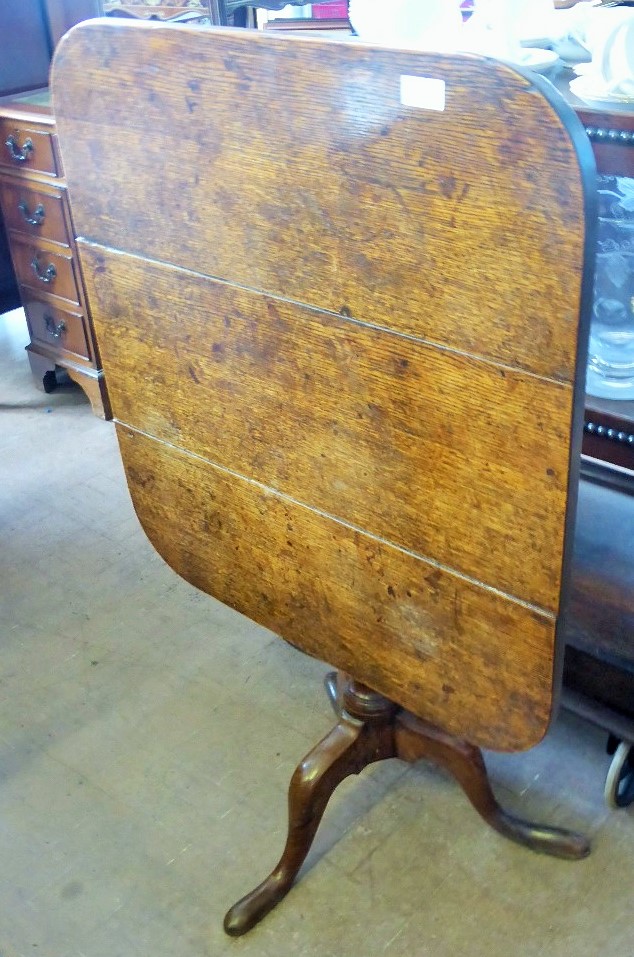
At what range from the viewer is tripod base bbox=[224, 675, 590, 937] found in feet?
4.25

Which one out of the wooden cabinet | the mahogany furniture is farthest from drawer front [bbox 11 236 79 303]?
the mahogany furniture

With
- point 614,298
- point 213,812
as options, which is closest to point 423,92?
point 614,298

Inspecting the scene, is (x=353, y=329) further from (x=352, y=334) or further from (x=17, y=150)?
(x=17, y=150)

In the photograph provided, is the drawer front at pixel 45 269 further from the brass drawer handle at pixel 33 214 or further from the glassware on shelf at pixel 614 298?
the glassware on shelf at pixel 614 298

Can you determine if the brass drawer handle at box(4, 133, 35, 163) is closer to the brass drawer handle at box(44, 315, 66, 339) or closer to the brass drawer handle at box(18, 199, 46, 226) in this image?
the brass drawer handle at box(18, 199, 46, 226)

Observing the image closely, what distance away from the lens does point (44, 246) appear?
2457 millimetres

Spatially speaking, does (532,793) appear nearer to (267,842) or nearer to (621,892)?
(621,892)

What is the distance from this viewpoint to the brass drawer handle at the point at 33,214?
2.40 m

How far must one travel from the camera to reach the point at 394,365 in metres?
0.90

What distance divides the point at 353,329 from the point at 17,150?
5.72 ft

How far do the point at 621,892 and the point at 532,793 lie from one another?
0.20m

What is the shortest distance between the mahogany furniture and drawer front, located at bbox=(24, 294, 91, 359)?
51.0 inches

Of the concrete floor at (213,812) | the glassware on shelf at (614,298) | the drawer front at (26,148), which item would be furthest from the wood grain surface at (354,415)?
the drawer front at (26,148)

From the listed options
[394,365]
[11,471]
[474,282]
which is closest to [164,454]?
[394,365]
